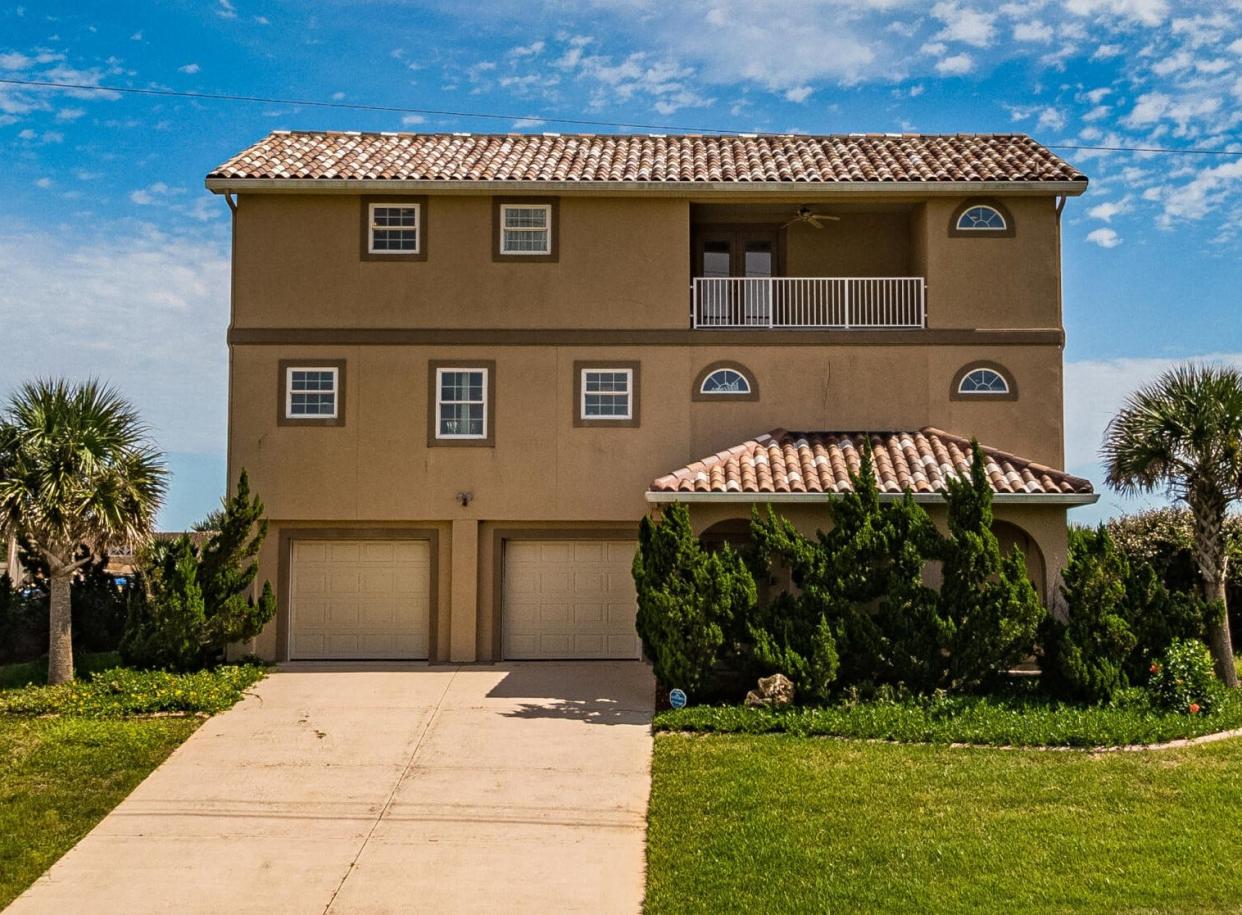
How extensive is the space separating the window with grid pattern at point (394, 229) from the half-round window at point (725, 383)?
510 centimetres

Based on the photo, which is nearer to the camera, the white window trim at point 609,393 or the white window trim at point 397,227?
the white window trim at point 609,393

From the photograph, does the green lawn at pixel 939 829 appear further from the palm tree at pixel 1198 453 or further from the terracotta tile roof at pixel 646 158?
the terracotta tile roof at pixel 646 158

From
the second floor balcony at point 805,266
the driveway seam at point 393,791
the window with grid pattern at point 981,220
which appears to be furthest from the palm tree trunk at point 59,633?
the window with grid pattern at point 981,220

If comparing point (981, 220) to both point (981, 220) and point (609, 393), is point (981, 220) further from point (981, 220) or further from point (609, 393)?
point (609, 393)

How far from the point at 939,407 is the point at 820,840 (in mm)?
10155

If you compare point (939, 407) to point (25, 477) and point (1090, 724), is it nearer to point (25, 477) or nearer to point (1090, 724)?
point (1090, 724)

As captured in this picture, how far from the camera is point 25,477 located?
54.5 feet

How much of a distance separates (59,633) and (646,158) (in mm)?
11730

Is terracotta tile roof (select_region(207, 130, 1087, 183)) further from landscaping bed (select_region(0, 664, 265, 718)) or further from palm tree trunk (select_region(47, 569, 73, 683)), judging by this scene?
landscaping bed (select_region(0, 664, 265, 718))

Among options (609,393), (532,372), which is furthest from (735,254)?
(532,372)

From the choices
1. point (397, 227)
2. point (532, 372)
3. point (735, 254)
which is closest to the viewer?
point (532, 372)

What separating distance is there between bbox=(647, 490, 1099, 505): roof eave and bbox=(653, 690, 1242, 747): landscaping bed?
9.27 feet

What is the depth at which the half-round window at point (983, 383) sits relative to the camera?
18.8 meters

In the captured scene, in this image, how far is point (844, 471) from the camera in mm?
17078
